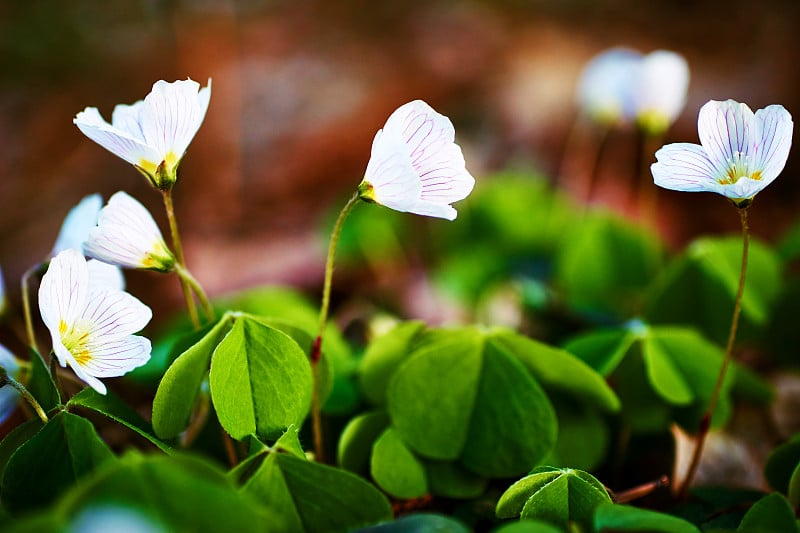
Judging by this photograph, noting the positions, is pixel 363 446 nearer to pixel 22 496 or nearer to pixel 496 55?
pixel 22 496

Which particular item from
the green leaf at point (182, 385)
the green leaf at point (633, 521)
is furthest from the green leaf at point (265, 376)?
the green leaf at point (633, 521)

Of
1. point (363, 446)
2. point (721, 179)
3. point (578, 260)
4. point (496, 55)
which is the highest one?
point (496, 55)

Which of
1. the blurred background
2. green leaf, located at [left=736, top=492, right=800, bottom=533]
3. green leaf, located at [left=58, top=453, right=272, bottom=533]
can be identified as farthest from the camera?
the blurred background

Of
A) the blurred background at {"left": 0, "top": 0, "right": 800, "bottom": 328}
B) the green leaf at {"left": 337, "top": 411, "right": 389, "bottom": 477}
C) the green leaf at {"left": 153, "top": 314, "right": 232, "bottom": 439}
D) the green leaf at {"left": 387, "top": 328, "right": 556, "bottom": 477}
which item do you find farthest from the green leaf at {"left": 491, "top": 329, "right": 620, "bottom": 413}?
the blurred background at {"left": 0, "top": 0, "right": 800, "bottom": 328}

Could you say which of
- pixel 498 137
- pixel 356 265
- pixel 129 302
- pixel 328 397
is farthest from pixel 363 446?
pixel 498 137

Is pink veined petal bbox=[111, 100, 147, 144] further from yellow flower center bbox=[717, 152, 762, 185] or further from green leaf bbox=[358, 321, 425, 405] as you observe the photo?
yellow flower center bbox=[717, 152, 762, 185]

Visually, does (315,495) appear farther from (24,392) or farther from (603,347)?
(603,347)
